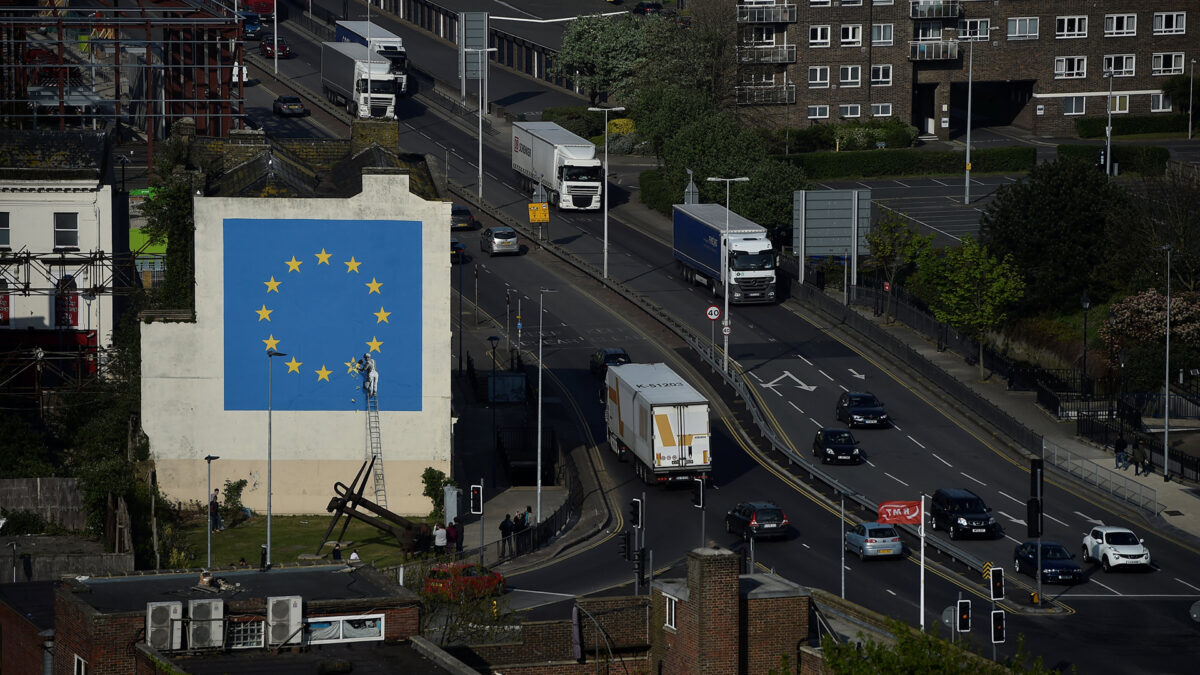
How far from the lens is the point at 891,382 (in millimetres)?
91250

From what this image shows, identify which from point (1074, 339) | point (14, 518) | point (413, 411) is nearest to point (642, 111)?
point (1074, 339)

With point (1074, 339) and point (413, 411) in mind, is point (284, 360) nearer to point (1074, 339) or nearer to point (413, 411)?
point (413, 411)

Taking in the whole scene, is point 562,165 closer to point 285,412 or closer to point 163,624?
point 285,412

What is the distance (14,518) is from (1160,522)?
43506 mm

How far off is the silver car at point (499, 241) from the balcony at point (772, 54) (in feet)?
117

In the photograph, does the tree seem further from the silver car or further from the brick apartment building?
the brick apartment building

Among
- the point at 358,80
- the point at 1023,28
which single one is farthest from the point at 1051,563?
the point at 1023,28

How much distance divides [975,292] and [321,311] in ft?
118

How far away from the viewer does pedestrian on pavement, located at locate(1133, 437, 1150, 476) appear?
80.4m

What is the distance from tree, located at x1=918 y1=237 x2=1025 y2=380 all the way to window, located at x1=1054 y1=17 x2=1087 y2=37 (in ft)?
185

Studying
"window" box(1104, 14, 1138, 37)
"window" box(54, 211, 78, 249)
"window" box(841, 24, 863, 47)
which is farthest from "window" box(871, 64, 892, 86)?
"window" box(54, 211, 78, 249)

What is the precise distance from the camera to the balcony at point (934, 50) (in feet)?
470

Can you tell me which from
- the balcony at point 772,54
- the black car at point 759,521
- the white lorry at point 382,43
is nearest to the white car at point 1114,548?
the black car at point 759,521

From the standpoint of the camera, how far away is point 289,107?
450 feet
